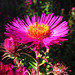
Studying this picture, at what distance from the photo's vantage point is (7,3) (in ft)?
10.3

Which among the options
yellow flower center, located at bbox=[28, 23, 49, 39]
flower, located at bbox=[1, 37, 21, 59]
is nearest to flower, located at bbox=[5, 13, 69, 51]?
yellow flower center, located at bbox=[28, 23, 49, 39]

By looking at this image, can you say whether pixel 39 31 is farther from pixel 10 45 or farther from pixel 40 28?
pixel 10 45

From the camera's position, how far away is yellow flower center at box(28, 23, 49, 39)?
0.78 m

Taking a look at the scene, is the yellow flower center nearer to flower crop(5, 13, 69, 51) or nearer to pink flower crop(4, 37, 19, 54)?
flower crop(5, 13, 69, 51)

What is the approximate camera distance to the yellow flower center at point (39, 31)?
777 mm

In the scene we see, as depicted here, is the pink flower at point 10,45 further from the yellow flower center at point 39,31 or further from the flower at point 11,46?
the yellow flower center at point 39,31

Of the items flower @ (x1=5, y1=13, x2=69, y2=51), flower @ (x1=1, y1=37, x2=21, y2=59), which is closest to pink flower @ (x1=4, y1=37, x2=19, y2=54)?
flower @ (x1=1, y1=37, x2=21, y2=59)

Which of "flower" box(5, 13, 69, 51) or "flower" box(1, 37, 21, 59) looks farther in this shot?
"flower" box(5, 13, 69, 51)

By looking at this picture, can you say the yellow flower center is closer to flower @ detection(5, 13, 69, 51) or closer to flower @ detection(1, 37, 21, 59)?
flower @ detection(5, 13, 69, 51)

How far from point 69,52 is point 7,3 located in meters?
2.24

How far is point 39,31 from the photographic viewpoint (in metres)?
0.79

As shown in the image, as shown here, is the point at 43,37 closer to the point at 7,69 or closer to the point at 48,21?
the point at 48,21

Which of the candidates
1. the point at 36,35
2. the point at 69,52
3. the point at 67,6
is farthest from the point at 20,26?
the point at 67,6

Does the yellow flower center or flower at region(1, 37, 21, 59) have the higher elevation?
the yellow flower center
